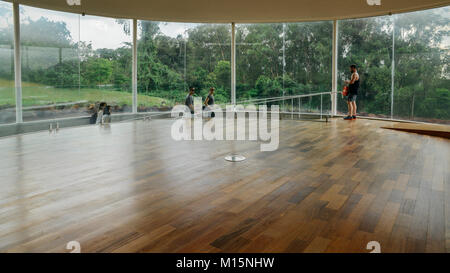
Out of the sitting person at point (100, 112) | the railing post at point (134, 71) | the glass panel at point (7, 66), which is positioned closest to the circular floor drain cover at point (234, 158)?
the sitting person at point (100, 112)

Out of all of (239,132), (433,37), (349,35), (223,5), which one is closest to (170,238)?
(239,132)

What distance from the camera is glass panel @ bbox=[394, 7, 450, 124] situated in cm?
915

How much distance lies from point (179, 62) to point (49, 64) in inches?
170

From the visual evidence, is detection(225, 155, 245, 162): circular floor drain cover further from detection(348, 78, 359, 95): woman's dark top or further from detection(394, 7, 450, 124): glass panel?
detection(394, 7, 450, 124): glass panel

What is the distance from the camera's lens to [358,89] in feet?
37.0

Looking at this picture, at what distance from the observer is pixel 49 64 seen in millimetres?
10070

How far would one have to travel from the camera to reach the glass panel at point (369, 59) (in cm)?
1059

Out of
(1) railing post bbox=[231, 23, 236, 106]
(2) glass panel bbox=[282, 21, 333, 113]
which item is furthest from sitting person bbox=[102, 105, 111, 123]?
(2) glass panel bbox=[282, 21, 333, 113]

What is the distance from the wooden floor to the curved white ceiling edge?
13.6 feet

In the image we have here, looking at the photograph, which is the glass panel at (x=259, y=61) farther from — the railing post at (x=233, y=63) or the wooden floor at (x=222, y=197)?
the wooden floor at (x=222, y=197)

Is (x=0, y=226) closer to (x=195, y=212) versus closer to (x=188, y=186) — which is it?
(x=195, y=212)

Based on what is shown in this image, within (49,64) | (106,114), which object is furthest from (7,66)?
(106,114)

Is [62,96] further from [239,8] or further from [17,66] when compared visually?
[239,8]

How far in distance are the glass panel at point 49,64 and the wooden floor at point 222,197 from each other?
10.7 feet
